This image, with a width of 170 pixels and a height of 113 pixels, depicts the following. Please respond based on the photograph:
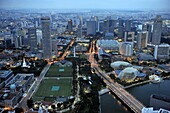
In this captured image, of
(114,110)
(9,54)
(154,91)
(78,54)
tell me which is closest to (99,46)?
(78,54)

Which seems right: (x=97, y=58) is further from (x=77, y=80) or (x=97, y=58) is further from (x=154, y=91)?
(x=154, y=91)

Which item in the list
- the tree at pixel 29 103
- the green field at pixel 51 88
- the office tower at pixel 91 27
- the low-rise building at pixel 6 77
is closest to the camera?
the tree at pixel 29 103

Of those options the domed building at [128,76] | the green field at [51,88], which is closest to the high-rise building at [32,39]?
the green field at [51,88]

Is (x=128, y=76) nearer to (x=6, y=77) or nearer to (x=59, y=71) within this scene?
(x=59, y=71)

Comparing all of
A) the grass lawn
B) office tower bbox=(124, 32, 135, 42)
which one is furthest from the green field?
office tower bbox=(124, 32, 135, 42)

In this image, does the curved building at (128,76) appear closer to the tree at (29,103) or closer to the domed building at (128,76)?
the domed building at (128,76)

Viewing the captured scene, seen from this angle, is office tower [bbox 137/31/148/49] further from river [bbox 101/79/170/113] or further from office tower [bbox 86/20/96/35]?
office tower [bbox 86/20/96/35]

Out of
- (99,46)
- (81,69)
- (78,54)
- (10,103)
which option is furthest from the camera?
(99,46)
